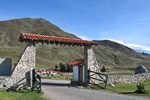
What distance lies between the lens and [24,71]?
14.7 m

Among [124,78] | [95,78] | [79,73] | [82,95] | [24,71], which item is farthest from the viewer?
[124,78]

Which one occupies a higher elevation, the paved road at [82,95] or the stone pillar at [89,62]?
the stone pillar at [89,62]

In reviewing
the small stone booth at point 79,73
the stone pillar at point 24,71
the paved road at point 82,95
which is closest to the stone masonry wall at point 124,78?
the small stone booth at point 79,73

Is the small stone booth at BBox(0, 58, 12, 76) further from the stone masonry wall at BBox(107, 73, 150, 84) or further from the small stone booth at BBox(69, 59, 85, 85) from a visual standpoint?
the stone masonry wall at BBox(107, 73, 150, 84)

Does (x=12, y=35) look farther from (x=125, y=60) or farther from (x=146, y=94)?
(x=146, y=94)

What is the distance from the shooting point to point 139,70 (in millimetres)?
32188

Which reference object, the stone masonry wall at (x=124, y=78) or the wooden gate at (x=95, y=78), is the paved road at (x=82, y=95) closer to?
the wooden gate at (x=95, y=78)

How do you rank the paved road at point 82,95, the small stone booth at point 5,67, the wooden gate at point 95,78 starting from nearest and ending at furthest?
1. the paved road at point 82,95
2. the small stone booth at point 5,67
3. the wooden gate at point 95,78

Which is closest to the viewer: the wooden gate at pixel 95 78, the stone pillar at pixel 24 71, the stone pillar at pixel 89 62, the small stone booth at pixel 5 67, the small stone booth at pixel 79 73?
the stone pillar at pixel 24 71

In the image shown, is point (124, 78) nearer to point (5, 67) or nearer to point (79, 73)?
point (79, 73)

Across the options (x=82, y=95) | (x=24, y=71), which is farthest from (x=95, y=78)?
(x=24, y=71)

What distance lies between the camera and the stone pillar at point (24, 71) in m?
14.2

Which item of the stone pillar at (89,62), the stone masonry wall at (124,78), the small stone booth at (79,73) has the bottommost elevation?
the stone masonry wall at (124,78)

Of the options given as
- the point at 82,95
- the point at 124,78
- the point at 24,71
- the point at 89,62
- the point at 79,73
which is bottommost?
the point at 82,95
